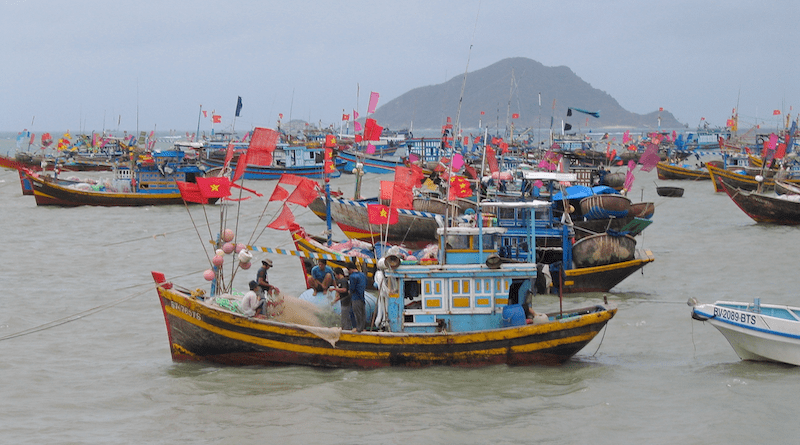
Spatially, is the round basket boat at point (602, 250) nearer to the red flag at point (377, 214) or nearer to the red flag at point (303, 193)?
the red flag at point (377, 214)

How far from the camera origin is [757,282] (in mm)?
19219

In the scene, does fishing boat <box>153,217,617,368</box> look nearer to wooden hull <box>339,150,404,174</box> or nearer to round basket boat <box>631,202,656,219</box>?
round basket boat <box>631,202,656,219</box>

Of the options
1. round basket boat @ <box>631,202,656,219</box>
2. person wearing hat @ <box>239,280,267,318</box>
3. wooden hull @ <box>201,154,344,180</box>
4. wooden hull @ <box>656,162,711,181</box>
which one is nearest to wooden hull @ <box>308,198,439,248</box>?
round basket boat @ <box>631,202,656,219</box>

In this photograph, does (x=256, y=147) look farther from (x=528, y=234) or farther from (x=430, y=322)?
(x=528, y=234)

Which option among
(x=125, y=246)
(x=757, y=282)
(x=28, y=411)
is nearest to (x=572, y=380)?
(x=28, y=411)

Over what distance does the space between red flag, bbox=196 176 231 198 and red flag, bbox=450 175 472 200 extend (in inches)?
203

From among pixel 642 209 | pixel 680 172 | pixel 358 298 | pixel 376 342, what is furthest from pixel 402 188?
pixel 680 172

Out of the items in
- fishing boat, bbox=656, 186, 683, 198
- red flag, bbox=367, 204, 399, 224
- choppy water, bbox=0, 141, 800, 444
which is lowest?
choppy water, bbox=0, 141, 800, 444

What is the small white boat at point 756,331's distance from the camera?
11.8 m

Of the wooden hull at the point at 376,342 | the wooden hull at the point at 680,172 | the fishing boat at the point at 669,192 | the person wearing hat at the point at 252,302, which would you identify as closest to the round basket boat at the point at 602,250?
the wooden hull at the point at 376,342

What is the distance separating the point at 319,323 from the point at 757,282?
1237cm

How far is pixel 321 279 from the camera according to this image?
13375 mm

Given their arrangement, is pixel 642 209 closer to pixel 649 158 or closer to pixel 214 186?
pixel 649 158

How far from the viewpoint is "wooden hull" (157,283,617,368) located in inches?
469
